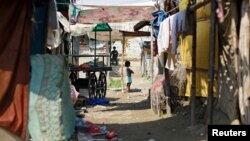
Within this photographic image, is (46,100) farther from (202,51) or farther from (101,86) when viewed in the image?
(101,86)

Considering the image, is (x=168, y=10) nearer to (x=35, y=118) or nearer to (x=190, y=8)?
(x=190, y=8)

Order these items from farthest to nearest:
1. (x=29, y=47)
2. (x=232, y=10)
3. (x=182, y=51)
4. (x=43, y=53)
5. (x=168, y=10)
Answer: (x=168, y=10) < (x=182, y=51) < (x=43, y=53) < (x=29, y=47) < (x=232, y=10)

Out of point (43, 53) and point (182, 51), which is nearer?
point (43, 53)

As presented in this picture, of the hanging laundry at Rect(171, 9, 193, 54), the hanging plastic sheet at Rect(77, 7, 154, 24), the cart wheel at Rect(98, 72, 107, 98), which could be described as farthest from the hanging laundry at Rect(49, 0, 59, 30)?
the cart wheel at Rect(98, 72, 107, 98)

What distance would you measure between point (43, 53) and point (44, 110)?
1.30 m

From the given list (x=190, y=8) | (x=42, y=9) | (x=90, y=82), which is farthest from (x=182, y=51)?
(x=90, y=82)

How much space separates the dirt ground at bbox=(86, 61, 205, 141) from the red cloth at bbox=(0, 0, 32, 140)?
110 inches

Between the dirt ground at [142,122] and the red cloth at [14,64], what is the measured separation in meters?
2.80

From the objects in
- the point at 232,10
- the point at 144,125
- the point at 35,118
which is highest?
the point at 232,10

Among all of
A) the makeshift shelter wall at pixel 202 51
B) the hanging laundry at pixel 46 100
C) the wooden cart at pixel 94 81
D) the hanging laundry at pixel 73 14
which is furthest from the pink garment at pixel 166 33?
the wooden cart at pixel 94 81

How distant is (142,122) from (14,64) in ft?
17.7

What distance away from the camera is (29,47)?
300 inches

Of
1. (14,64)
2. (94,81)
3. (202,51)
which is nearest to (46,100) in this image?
(14,64)

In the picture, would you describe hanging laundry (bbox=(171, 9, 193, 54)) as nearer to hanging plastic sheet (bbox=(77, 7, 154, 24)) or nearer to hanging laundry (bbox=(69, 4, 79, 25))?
hanging plastic sheet (bbox=(77, 7, 154, 24))
